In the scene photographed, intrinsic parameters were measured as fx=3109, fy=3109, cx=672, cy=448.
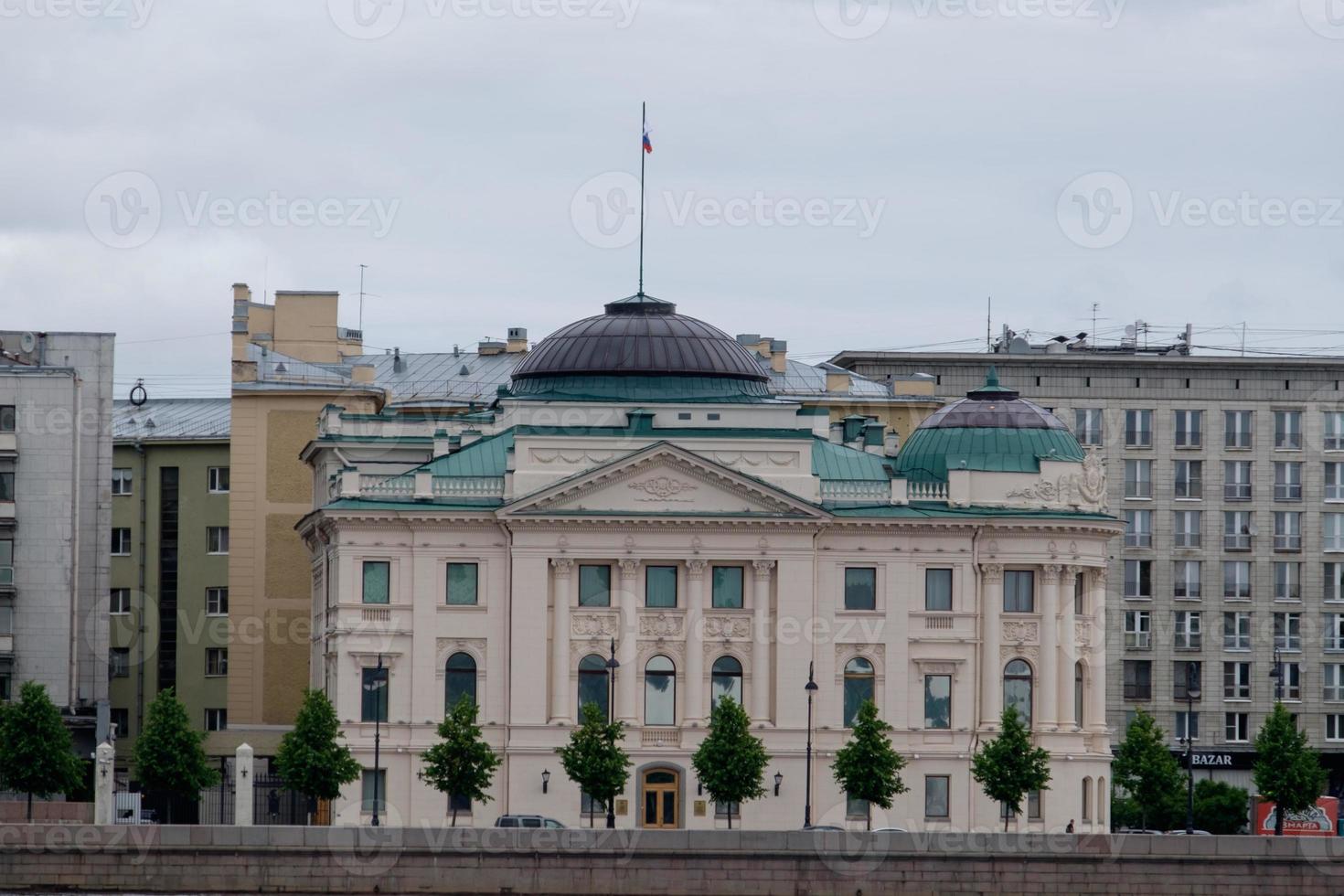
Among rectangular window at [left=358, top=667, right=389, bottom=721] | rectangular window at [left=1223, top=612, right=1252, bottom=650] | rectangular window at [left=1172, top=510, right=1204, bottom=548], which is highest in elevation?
rectangular window at [left=1172, top=510, right=1204, bottom=548]

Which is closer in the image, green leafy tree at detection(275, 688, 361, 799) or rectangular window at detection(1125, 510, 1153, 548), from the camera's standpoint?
green leafy tree at detection(275, 688, 361, 799)

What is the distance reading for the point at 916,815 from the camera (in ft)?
336

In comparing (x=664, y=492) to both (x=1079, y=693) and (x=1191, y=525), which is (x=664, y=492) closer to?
(x=1079, y=693)

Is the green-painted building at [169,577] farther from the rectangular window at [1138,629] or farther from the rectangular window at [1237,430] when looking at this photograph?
the rectangular window at [1237,430]

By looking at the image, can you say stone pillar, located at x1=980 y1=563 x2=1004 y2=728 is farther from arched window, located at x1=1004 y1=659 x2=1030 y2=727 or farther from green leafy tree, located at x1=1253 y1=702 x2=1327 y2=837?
green leafy tree, located at x1=1253 y1=702 x2=1327 y2=837

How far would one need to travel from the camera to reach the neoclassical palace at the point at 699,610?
102 metres

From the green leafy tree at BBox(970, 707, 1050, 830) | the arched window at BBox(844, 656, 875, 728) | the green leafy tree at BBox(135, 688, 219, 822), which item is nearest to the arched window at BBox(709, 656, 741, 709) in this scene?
the arched window at BBox(844, 656, 875, 728)

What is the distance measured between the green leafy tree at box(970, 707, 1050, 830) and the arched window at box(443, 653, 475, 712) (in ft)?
55.1

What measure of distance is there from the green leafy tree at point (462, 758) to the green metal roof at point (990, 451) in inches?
733

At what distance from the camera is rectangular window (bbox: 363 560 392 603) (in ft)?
336

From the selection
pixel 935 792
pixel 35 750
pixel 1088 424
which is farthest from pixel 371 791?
pixel 1088 424

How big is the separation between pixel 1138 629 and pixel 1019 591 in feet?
106

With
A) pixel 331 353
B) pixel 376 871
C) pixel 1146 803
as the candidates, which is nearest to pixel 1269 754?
pixel 1146 803

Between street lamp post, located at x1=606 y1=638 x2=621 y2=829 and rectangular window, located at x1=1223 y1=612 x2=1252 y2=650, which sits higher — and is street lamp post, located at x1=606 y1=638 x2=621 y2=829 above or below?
below
